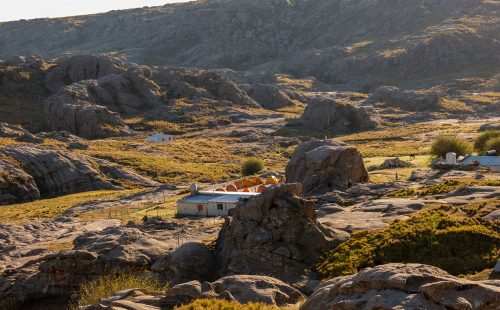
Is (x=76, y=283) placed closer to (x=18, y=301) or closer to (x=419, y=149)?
(x=18, y=301)

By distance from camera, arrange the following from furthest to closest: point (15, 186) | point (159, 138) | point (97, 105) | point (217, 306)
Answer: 1. point (97, 105)
2. point (159, 138)
3. point (15, 186)
4. point (217, 306)

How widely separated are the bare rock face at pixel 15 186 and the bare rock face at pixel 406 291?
289 ft

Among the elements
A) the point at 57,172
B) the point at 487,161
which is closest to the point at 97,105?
the point at 57,172

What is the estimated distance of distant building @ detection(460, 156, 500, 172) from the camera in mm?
78562

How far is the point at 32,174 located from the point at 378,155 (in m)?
66.7

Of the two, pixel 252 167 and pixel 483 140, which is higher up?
pixel 483 140

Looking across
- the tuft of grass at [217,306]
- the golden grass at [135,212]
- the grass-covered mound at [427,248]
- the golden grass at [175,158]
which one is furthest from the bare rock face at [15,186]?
the tuft of grass at [217,306]

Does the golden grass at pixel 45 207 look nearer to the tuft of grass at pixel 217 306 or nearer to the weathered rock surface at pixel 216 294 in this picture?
the weathered rock surface at pixel 216 294

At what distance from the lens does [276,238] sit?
136ft

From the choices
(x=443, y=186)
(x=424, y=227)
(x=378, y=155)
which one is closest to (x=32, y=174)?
(x=378, y=155)

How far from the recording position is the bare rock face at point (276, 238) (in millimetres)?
39625

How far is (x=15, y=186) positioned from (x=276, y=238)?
7556 centimetres

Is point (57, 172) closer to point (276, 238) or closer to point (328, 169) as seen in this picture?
point (328, 169)

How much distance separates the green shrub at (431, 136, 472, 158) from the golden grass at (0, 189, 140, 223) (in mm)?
49387
